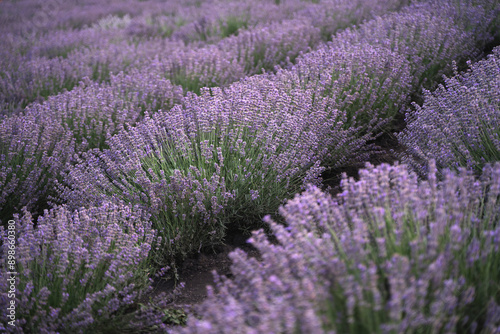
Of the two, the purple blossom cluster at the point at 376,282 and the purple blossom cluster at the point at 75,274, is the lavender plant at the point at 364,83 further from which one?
the purple blossom cluster at the point at 75,274

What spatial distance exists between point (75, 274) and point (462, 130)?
2315 mm

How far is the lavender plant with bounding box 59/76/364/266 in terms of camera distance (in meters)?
2.45

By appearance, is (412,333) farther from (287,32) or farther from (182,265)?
(287,32)

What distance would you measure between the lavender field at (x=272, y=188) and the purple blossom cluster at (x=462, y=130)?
17mm

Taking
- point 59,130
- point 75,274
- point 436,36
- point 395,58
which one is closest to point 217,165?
point 75,274

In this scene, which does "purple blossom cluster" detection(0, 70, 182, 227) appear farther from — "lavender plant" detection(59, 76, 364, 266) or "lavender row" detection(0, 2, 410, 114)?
"lavender row" detection(0, 2, 410, 114)

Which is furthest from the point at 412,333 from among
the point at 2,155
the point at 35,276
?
the point at 2,155

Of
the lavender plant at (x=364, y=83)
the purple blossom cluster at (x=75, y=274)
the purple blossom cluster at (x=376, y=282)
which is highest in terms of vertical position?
the lavender plant at (x=364, y=83)

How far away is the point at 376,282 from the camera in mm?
1352

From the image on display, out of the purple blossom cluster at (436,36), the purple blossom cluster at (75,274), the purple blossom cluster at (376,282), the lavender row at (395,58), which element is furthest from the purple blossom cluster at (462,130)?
the purple blossom cluster at (75,274)

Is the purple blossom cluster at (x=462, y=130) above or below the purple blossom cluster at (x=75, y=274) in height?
A: above

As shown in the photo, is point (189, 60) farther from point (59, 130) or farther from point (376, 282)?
point (376, 282)

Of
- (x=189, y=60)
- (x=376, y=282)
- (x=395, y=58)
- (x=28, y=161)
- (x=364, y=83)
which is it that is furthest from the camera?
(x=189, y=60)

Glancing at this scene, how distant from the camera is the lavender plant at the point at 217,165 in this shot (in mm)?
2449
